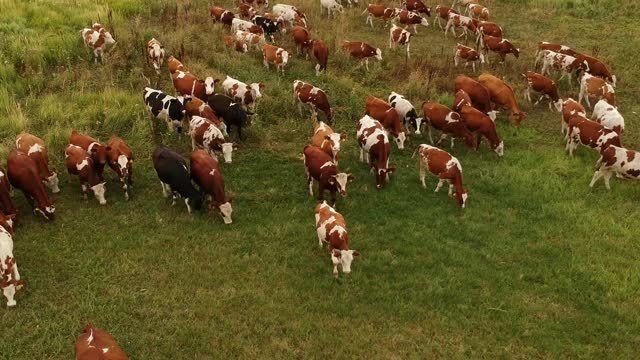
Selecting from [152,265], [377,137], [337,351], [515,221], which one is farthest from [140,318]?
[515,221]

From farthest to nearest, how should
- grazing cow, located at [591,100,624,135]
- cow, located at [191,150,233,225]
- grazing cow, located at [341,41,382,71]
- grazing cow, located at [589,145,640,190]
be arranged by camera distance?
grazing cow, located at [341,41,382,71] < grazing cow, located at [591,100,624,135] < grazing cow, located at [589,145,640,190] < cow, located at [191,150,233,225]

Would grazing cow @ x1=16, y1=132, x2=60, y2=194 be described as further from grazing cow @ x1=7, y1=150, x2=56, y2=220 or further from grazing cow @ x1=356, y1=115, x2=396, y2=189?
grazing cow @ x1=356, y1=115, x2=396, y2=189

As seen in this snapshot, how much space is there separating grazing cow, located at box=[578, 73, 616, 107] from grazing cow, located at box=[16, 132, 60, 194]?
13420mm

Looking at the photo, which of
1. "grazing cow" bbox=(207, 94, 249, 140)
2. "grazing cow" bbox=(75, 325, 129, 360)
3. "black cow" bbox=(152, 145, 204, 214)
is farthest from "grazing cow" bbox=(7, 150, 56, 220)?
"grazing cow" bbox=(207, 94, 249, 140)

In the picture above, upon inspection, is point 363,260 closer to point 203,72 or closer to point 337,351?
point 337,351

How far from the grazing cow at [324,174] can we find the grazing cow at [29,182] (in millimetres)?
4849

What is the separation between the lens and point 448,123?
13359mm

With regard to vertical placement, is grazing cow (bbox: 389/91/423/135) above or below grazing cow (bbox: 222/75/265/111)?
above

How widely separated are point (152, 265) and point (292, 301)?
249 centimetres

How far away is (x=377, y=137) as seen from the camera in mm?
12180

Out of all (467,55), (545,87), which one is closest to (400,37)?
(467,55)

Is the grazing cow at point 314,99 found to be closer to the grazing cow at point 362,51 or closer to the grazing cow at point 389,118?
the grazing cow at point 389,118

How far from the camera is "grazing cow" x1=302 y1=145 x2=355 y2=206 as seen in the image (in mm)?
11039

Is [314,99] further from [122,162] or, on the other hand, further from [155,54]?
[122,162]
